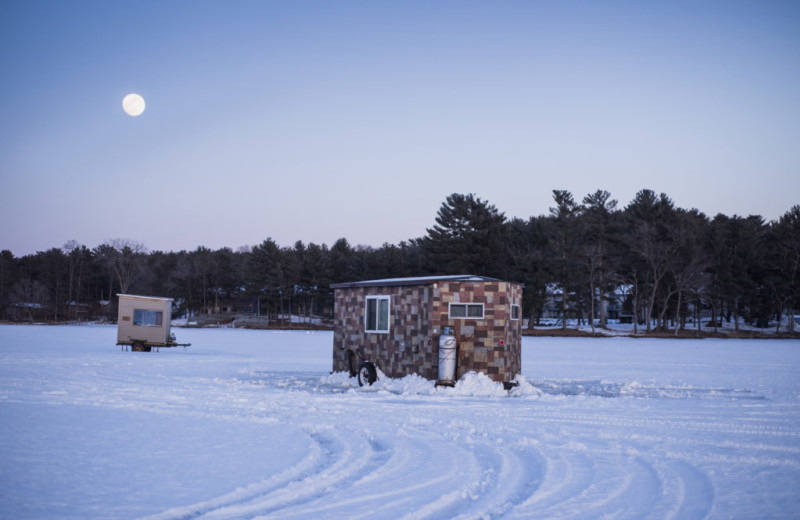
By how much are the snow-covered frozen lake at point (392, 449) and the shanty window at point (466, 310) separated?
5.90 feet

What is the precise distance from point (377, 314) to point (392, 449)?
33.5 feet

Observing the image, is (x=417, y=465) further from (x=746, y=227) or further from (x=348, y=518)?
(x=746, y=227)

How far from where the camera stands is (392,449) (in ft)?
31.4

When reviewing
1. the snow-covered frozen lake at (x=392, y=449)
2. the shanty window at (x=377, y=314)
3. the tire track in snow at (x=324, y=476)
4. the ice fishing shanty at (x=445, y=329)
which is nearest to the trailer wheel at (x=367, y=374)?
the ice fishing shanty at (x=445, y=329)

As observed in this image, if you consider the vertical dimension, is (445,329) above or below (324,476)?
above

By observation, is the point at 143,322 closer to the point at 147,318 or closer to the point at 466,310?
the point at 147,318

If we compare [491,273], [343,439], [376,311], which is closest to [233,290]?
[491,273]

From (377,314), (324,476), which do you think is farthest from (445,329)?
(324,476)

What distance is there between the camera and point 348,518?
6.03m

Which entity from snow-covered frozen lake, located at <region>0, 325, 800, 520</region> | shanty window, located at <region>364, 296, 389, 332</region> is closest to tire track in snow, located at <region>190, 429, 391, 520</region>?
snow-covered frozen lake, located at <region>0, 325, 800, 520</region>

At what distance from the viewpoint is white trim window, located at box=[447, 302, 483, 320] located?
17.9m

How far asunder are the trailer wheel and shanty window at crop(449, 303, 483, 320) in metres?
2.80

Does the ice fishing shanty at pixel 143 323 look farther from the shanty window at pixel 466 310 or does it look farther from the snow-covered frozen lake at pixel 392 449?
the shanty window at pixel 466 310

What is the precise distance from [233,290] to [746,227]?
6853 cm
